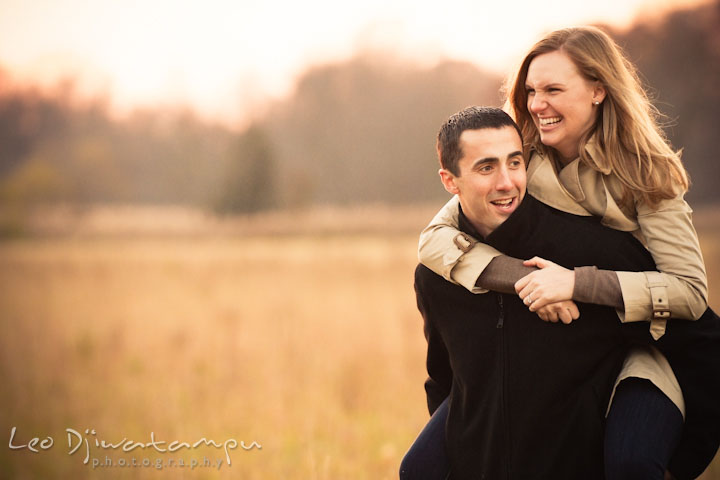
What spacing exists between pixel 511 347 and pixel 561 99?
910mm

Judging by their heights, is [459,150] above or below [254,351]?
above

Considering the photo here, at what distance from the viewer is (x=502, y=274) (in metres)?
2.10

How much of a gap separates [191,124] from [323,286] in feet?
78.3

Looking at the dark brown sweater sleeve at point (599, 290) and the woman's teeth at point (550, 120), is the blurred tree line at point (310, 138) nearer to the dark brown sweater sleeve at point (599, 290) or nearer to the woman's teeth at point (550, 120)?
the woman's teeth at point (550, 120)

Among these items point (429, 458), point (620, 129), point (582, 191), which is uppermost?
point (620, 129)

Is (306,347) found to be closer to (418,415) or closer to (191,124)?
(418,415)

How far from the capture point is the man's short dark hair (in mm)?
2209

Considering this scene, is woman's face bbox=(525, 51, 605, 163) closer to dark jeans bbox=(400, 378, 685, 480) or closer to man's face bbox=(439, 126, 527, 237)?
man's face bbox=(439, 126, 527, 237)

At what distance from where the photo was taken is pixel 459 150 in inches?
88.4

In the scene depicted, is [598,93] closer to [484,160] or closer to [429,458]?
[484,160]

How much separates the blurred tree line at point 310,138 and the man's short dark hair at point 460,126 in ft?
63.6

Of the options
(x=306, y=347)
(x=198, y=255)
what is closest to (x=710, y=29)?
(x=198, y=255)

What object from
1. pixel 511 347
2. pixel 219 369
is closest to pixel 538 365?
pixel 511 347

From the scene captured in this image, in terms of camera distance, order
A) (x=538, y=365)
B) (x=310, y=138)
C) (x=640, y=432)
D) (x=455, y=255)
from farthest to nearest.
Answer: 1. (x=310, y=138)
2. (x=455, y=255)
3. (x=538, y=365)
4. (x=640, y=432)
